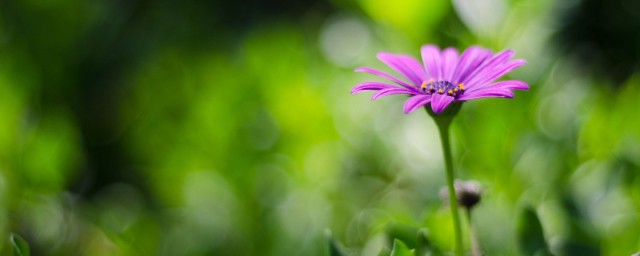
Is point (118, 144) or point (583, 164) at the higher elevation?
point (583, 164)

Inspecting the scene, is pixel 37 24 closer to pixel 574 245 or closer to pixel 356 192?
pixel 356 192

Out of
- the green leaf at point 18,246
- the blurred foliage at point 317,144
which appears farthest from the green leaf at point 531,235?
the green leaf at point 18,246

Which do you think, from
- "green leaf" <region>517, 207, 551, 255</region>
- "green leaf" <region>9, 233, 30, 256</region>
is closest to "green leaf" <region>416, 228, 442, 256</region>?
"green leaf" <region>517, 207, 551, 255</region>

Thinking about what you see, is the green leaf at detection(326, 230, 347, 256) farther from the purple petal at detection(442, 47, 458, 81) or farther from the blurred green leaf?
the purple petal at detection(442, 47, 458, 81)

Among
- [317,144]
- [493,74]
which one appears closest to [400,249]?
[493,74]

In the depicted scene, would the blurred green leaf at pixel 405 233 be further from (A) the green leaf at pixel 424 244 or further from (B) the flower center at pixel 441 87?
(B) the flower center at pixel 441 87

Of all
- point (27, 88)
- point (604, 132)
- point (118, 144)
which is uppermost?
point (604, 132)

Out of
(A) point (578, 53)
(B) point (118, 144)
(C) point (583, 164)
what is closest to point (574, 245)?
(C) point (583, 164)
